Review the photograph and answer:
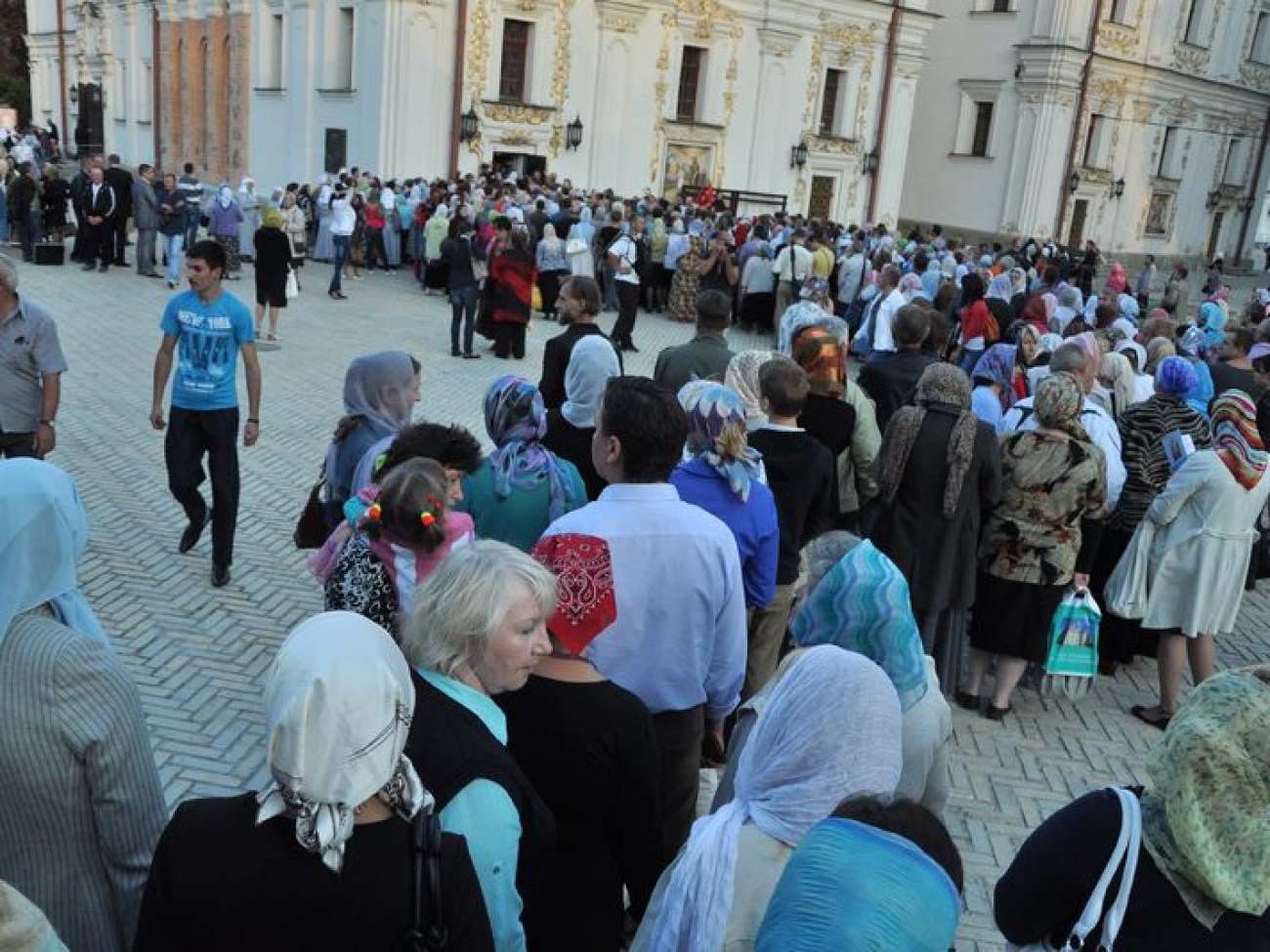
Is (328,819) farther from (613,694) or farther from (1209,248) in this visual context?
(1209,248)

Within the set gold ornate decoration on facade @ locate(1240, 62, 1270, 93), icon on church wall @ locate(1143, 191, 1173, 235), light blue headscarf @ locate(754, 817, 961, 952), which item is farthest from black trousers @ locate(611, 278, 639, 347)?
gold ornate decoration on facade @ locate(1240, 62, 1270, 93)

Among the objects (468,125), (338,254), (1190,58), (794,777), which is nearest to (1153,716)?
(794,777)

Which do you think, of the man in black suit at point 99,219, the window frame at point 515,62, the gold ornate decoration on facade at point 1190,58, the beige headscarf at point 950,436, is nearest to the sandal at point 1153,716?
the beige headscarf at point 950,436

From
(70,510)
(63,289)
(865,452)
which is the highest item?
(70,510)

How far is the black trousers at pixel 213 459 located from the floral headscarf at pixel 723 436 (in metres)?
3.38

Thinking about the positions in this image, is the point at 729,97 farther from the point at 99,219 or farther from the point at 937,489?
the point at 937,489

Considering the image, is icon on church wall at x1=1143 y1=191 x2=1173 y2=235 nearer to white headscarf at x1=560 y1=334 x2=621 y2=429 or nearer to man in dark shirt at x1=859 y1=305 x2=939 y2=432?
man in dark shirt at x1=859 y1=305 x2=939 y2=432

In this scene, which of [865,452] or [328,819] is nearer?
[328,819]

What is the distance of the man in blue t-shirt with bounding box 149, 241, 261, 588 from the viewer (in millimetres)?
6219

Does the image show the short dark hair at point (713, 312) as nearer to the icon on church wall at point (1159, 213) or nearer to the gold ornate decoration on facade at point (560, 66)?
the gold ornate decoration on facade at point (560, 66)

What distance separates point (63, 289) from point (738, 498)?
1582 centimetres

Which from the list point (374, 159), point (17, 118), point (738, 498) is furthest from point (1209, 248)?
point (17, 118)

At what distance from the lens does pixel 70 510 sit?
252cm

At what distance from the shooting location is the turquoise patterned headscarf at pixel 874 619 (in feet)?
9.85
